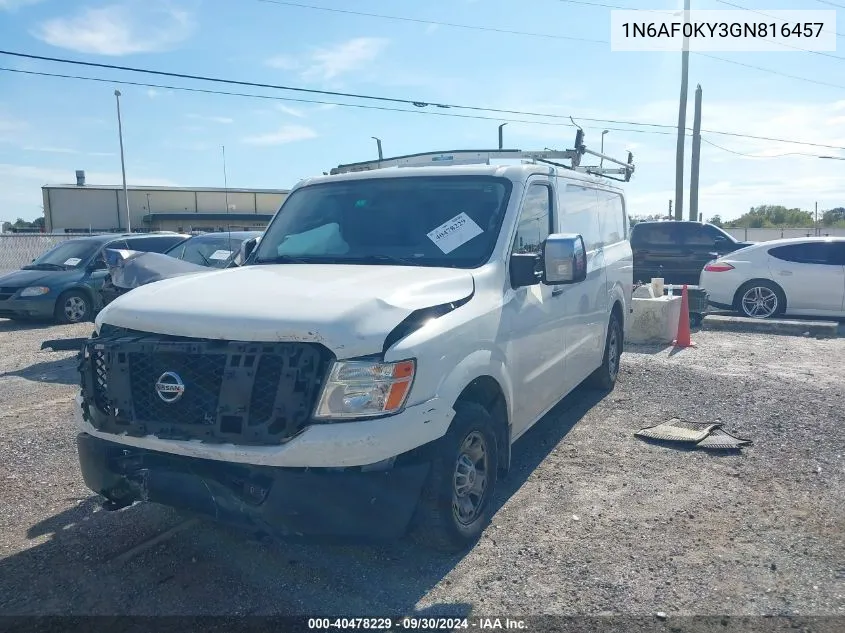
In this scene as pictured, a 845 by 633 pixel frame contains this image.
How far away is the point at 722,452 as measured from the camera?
5570 millimetres

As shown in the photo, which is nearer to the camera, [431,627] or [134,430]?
[431,627]

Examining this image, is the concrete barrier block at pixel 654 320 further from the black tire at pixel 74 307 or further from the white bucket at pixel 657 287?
the black tire at pixel 74 307

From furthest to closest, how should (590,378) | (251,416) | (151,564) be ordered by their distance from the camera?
(590,378) < (151,564) < (251,416)

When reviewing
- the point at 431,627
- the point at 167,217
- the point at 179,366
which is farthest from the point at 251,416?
the point at 167,217

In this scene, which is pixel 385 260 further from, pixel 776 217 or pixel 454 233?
pixel 776 217

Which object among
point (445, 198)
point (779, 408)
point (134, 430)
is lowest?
point (779, 408)

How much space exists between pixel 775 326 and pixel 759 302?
1215mm

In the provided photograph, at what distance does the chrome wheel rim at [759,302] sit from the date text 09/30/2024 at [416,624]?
10711 mm

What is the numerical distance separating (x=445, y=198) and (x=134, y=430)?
7.74ft

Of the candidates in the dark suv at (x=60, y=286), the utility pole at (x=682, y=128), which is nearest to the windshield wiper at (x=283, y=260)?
the dark suv at (x=60, y=286)

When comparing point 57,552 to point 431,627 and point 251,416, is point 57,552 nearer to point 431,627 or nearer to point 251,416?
point 251,416

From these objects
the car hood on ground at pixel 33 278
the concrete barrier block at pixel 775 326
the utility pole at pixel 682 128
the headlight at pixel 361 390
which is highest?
the utility pole at pixel 682 128

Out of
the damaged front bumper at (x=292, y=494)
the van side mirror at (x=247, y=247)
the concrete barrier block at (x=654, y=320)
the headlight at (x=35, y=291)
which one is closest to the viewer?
the damaged front bumper at (x=292, y=494)

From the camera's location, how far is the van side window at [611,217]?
7035 mm
